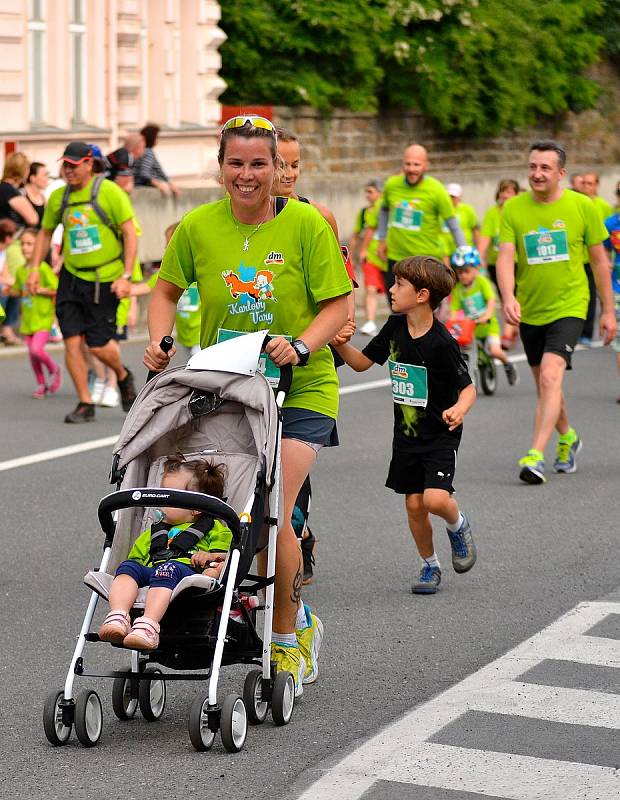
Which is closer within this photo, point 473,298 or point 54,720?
point 54,720

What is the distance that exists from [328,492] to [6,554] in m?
2.40

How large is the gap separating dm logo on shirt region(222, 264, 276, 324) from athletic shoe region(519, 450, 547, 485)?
197 inches

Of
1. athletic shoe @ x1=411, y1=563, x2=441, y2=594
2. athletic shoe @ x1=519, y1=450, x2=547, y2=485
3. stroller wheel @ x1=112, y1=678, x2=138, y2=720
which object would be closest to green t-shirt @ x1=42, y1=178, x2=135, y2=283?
athletic shoe @ x1=519, y1=450, x2=547, y2=485

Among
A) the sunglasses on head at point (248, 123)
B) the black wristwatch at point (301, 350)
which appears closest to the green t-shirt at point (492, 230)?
the sunglasses on head at point (248, 123)

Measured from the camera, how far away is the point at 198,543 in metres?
5.93

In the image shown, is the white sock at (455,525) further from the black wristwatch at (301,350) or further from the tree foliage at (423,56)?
the tree foliage at (423,56)

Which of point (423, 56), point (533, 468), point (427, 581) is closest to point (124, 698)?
point (427, 581)

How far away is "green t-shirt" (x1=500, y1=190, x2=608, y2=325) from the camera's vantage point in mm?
11133

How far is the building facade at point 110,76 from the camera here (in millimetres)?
25031

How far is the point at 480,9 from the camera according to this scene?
120 feet

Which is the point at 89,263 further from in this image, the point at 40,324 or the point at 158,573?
the point at 158,573

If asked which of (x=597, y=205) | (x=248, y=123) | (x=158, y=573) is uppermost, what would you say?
(x=248, y=123)

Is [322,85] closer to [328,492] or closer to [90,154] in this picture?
[90,154]

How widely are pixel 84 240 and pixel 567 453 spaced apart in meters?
4.01
